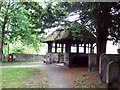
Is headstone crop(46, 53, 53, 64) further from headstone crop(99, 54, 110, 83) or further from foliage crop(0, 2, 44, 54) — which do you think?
headstone crop(99, 54, 110, 83)

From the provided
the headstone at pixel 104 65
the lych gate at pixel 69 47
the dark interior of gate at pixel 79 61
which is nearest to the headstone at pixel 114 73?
the headstone at pixel 104 65

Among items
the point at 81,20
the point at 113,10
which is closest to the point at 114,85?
the point at 113,10

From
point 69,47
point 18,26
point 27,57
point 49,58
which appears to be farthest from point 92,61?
point 27,57

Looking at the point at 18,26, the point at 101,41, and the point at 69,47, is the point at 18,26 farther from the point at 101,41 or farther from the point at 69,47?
the point at 101,41

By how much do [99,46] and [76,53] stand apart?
8.01 feet

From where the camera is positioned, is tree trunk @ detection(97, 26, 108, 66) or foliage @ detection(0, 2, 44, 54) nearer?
tree trunk @ detection(97, 26, 108, 66)

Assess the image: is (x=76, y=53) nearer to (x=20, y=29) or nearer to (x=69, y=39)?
(x=69, y=39)

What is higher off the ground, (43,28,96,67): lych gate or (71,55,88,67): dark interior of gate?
(43,28,96,67): lych gate

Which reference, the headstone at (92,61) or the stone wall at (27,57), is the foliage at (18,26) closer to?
the stone wall at (27,57)

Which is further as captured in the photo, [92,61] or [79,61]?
[79,61]

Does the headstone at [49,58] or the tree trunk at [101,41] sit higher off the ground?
the tree trunk at [101,41]

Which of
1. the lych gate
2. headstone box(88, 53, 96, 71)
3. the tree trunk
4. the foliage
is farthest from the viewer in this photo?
the lych gate

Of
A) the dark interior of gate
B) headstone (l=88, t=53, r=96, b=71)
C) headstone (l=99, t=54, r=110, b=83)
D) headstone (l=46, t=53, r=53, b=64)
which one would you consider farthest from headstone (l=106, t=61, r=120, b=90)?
headstone (l=46, t=53, r=53, b=64)

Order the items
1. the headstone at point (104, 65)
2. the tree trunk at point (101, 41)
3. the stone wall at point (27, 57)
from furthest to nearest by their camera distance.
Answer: the stone wall at point (27, 57) < the tree trunk at point (101, 41) < the headstone at point (104, 65)
